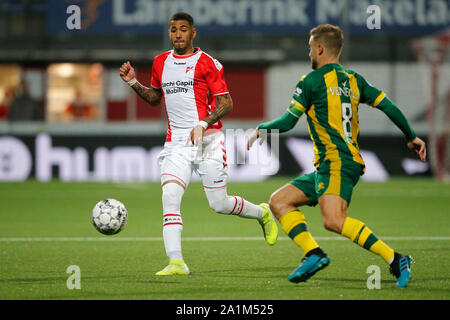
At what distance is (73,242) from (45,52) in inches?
632

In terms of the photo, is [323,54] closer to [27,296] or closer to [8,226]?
[27,296]

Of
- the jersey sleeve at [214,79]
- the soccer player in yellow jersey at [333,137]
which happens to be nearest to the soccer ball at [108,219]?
the jersey sleeve at [214,79]

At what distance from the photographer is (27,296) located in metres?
5.42

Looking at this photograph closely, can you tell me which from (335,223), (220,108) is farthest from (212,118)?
(335,223)

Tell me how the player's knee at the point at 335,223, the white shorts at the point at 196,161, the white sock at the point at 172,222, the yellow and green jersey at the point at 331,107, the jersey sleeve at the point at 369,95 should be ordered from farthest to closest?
the white shorts at the point at 196,161 → the white sock at the point at 172,222 → the jersey sleeve at the point at 369,95 → the yellow and green jersey at the point at 331,107 → the player's knee at the point at 335,223

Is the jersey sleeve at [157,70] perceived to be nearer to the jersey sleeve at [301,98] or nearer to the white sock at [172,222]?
the white sock at [172,222]

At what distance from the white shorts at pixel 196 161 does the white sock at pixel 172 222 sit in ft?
0.35

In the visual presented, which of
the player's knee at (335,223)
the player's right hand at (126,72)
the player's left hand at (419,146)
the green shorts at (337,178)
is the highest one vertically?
the player's right hand at (126,72)

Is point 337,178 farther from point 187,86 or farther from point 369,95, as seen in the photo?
point 187,86

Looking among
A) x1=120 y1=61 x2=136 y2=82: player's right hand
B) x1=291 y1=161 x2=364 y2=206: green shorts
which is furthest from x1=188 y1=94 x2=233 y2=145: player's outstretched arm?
x1=291 y1=161 x2=364 y2=206: green shorts

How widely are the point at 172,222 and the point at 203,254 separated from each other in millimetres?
1342

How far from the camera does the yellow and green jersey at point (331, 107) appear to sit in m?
5.72

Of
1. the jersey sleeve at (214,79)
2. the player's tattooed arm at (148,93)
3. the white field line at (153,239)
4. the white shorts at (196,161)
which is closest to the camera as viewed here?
the white shorts at (196,161)

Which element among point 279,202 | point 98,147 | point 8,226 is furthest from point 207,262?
point 98,147
